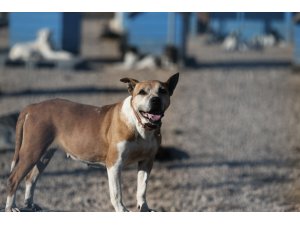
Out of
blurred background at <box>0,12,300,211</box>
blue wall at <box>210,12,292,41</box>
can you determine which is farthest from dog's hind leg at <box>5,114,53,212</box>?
blue wall at <box>210,12,292,41</box>

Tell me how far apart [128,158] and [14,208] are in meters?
0.65

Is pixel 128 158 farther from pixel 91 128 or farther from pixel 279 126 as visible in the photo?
pixel 279 126

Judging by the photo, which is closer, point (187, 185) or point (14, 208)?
point (14, 208)

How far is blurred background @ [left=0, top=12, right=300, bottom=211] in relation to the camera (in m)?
5.69

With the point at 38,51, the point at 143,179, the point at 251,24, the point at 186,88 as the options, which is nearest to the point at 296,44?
the point at 251,24

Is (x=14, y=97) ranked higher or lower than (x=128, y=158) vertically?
lower

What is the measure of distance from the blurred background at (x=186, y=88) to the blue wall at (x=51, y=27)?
0.5 inches

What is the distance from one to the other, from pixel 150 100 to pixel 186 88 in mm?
5598

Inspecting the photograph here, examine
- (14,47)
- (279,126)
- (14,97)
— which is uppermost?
(14,47)

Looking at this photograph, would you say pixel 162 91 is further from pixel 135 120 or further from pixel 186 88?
pixel 186 88

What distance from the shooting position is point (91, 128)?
3.31 meters

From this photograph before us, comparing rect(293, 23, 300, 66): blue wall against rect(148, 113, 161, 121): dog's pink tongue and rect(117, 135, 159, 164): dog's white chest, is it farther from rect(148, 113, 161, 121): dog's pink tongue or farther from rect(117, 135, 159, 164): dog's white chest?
rect(148, 113, 161, 121): dog's pink tongue

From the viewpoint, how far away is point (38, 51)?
6.32 metres
